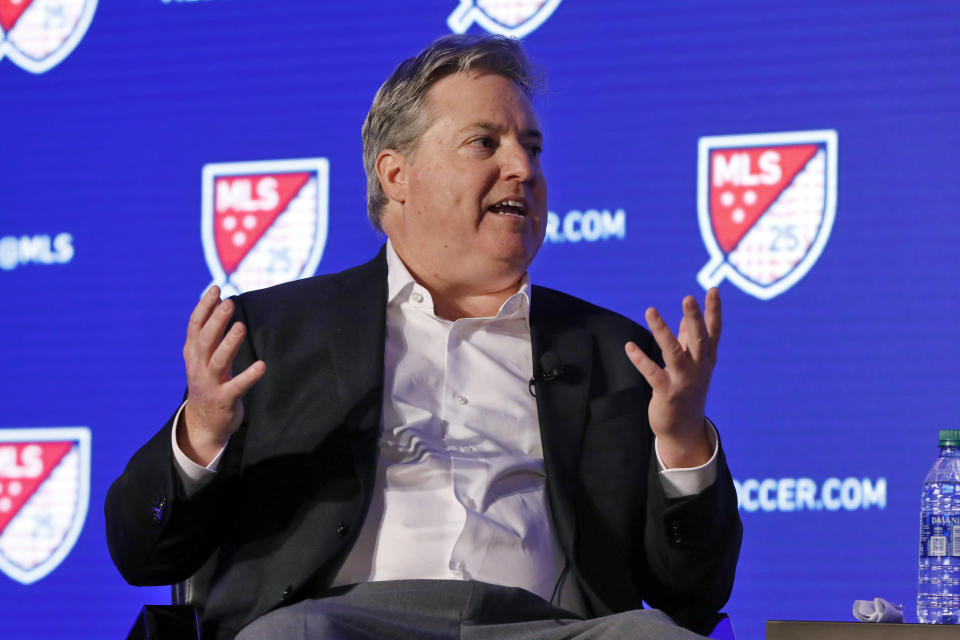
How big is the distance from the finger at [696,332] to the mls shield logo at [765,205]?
130 centimetres

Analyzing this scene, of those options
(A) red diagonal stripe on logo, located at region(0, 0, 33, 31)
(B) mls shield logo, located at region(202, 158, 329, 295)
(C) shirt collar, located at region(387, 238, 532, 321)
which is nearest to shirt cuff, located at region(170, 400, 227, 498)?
(C) shirt collar, located at region(387, 238, 532, 321)

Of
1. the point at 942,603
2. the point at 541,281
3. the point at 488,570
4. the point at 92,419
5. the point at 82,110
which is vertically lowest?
the point at 942,603

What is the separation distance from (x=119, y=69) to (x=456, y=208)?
176 cm

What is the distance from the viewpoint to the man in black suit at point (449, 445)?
1895 millimetres

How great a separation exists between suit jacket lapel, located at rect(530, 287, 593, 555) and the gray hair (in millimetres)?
434

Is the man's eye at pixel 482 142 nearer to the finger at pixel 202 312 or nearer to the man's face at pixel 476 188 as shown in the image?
the man's face at pixel 476 188

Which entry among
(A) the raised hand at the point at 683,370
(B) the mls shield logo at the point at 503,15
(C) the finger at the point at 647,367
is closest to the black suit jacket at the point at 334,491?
(A) the raised hand at the point at 683,370

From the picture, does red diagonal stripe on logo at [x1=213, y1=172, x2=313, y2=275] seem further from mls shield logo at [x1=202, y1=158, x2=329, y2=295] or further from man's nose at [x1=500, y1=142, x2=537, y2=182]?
man's nose at [x1=500, y1=142, x2=537, y2=182]

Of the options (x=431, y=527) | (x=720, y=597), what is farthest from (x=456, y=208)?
(x=720, y=597)

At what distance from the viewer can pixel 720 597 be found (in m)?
2.09

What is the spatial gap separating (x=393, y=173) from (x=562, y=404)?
25.5 inches

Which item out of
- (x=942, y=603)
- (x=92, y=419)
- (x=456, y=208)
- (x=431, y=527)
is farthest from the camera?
(x=92, y=419)

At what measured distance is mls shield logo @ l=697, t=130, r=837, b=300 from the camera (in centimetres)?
315

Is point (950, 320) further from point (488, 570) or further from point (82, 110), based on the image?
point (82, 110)
